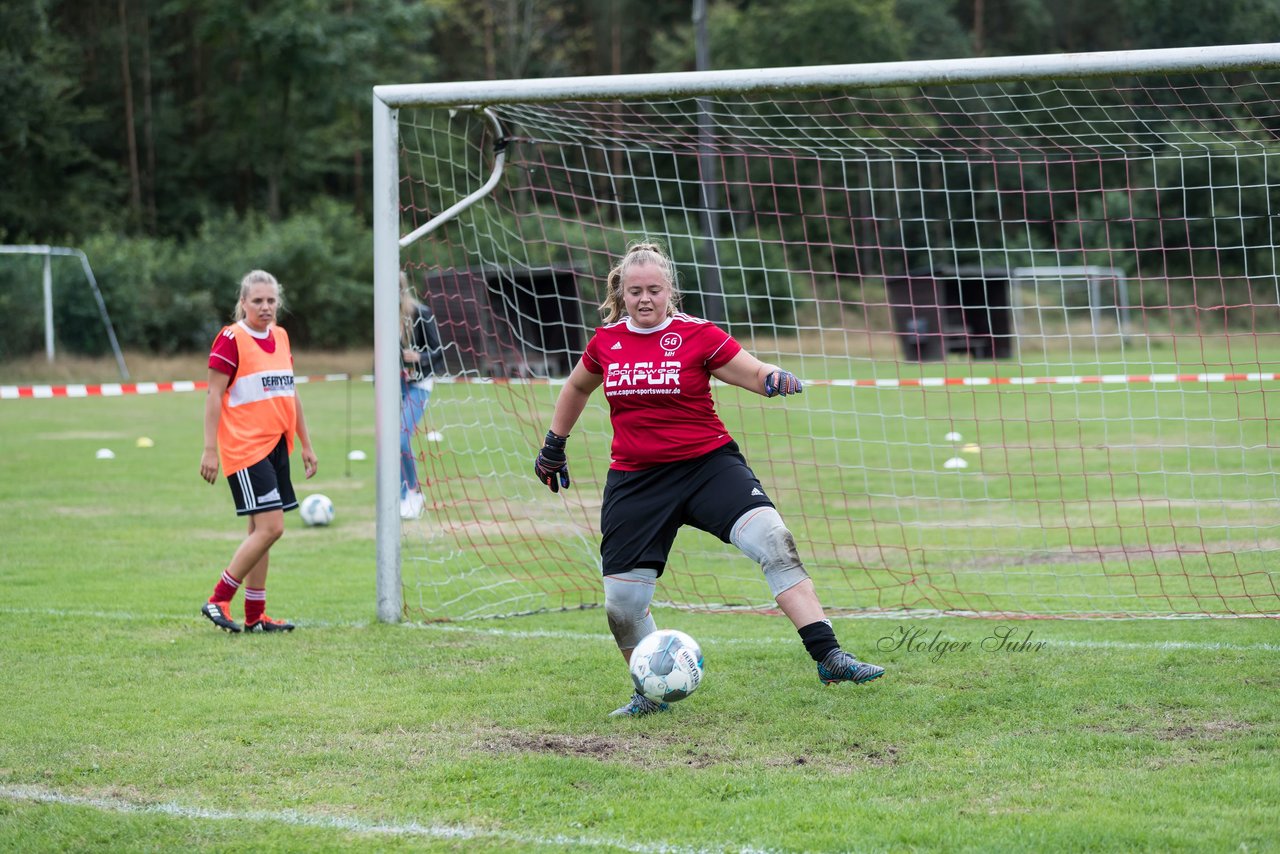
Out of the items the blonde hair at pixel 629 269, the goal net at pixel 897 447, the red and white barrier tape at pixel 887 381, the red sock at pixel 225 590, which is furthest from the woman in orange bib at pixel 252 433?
the red and white barrier tape at pixel 887 381

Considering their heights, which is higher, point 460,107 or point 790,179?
point 790,179

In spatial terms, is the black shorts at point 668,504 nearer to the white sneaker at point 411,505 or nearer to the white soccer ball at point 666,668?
the white soccer ball at point 666,668

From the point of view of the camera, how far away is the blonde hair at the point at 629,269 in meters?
5.02

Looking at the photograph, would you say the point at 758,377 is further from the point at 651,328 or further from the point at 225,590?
the point at 225,590

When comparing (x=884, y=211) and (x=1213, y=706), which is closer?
(x=1213, y=706)

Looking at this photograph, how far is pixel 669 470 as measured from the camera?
5.07m

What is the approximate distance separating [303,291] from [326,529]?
2680 cm

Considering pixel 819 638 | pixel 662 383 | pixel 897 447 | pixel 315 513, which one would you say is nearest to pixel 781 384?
pixel 662 383

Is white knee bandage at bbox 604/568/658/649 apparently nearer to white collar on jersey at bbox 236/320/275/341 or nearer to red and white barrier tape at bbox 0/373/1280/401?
white collar on jersey at bbox 236/320/275/341

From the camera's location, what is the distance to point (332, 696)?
5.32 metres

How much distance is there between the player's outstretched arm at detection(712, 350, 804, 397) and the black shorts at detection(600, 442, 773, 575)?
298 mm

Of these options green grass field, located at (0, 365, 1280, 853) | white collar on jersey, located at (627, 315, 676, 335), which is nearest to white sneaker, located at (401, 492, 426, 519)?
green grass field, located at (0, 365, 1280, 853)

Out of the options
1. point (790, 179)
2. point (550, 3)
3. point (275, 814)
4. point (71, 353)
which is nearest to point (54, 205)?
point (71, 353)

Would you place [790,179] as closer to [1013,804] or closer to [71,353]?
[71,353]
